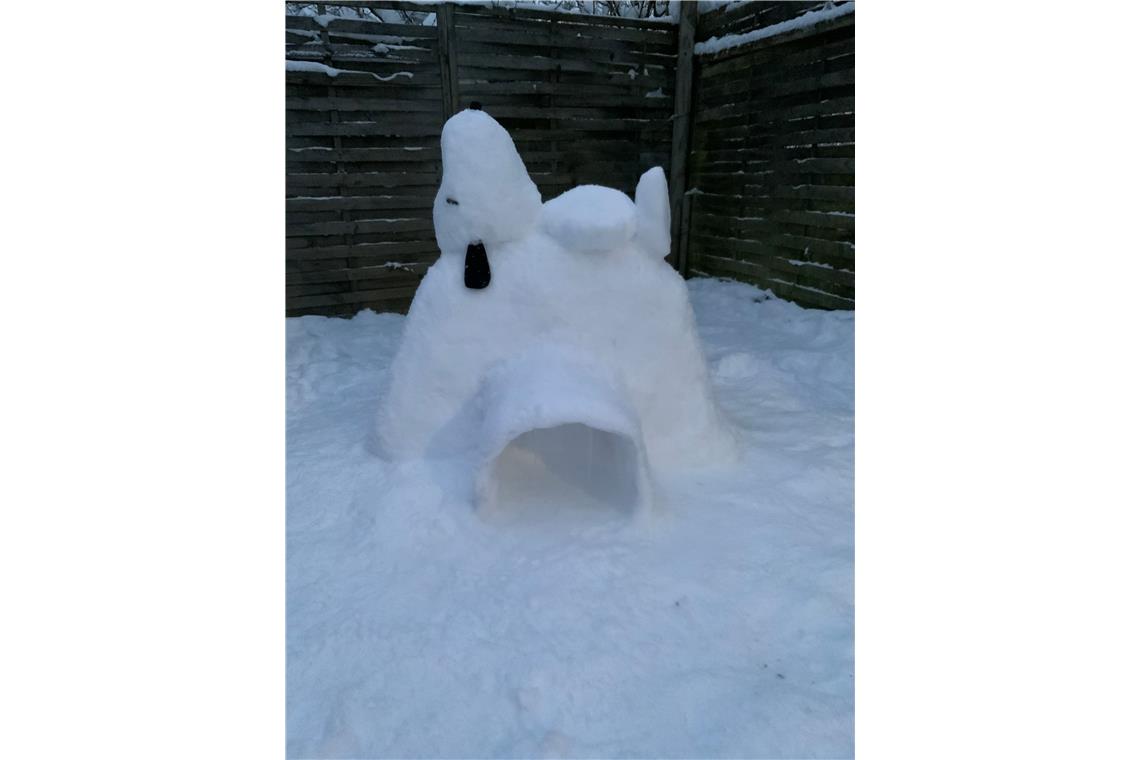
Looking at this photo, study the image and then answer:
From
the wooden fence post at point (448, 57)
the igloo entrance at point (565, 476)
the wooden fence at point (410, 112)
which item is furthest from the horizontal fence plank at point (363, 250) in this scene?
the igloo entrance at point (565, 476)

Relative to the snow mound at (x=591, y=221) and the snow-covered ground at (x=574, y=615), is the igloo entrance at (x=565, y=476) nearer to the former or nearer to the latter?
the snow-covered ground at (x=574, y=615)

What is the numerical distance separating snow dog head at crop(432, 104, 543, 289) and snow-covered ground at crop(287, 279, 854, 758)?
97cm

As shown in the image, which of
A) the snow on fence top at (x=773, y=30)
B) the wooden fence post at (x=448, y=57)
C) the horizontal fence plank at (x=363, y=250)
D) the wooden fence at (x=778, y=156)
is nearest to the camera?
the snow on fence top at (x=773, y=30)

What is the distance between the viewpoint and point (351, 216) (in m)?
5.42

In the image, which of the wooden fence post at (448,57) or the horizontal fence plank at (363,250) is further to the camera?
the horizontal fence plank at (363,250)

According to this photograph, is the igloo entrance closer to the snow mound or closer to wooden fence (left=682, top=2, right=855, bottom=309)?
the snow mound

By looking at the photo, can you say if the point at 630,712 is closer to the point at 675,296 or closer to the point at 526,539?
the point at 526,539

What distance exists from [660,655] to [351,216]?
15.1ft

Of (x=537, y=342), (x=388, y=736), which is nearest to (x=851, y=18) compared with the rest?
(x=537, y=342)

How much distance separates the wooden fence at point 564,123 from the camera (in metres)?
5.07

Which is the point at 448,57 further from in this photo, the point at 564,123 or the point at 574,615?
the point at 574,615

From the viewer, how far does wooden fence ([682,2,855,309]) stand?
5.01 metres

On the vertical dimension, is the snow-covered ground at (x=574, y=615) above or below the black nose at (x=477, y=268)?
below

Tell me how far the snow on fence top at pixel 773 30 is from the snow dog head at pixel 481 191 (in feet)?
11.3
